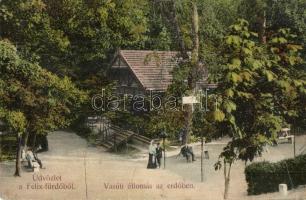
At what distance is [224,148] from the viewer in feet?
26.3

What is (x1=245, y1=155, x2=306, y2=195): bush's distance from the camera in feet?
28.9

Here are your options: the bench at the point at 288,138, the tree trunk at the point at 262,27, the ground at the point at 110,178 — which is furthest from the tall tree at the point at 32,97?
the bench at the point at 288,138

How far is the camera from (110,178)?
29.0 ft

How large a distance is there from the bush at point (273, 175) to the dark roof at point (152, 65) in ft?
7.97

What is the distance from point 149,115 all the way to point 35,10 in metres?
3.04

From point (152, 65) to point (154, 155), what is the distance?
5.92 feet

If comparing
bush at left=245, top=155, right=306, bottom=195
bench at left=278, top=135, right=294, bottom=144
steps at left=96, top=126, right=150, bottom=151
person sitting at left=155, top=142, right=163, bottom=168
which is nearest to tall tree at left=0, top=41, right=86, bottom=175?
steps at left=96, top=126, right=150, bottom=151

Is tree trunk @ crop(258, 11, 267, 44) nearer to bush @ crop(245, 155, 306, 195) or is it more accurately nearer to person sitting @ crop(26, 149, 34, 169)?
bush @ crop(245, 155, 306, 195)

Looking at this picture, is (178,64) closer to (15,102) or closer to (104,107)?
(104,107)

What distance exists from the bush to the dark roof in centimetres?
243

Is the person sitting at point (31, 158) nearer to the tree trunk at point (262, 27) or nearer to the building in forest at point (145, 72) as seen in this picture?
the building in forest at point (145, 72)

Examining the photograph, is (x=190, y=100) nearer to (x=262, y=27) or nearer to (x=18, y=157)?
(x=262, y=27)

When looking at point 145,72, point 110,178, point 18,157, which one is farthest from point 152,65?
point 18,157

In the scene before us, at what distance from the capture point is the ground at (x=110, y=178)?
868 cm
